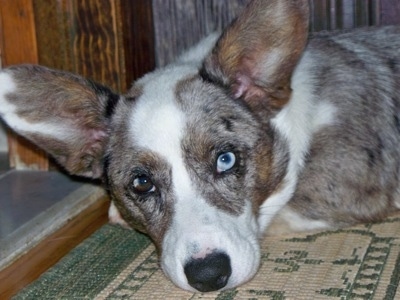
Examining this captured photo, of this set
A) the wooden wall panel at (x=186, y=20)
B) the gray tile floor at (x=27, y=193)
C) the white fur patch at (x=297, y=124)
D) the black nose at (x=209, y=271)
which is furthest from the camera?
the wooden wall panel at (x=186, y=20)

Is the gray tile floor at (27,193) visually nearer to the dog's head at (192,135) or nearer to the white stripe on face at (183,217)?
the dog's head at (192,135)

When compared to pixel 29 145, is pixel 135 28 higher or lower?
higher

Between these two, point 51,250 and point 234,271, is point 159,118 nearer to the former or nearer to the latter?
point 234,271

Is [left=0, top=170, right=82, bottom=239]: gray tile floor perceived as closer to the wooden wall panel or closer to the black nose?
the wooden wall panel

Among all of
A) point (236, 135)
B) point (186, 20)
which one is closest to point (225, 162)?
point (236, 135)

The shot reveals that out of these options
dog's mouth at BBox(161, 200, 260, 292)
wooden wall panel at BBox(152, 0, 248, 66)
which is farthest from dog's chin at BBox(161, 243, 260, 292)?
wooden wall panel at BBox(152, 0, 248, 66)

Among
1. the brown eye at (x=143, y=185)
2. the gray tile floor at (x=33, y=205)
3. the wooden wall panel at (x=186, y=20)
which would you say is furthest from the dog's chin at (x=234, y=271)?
the wooden wall panel at (x=186, y=20)

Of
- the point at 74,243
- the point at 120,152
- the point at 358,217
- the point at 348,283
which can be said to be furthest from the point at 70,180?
the point at 348,283

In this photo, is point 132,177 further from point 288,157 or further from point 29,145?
point 29,145
